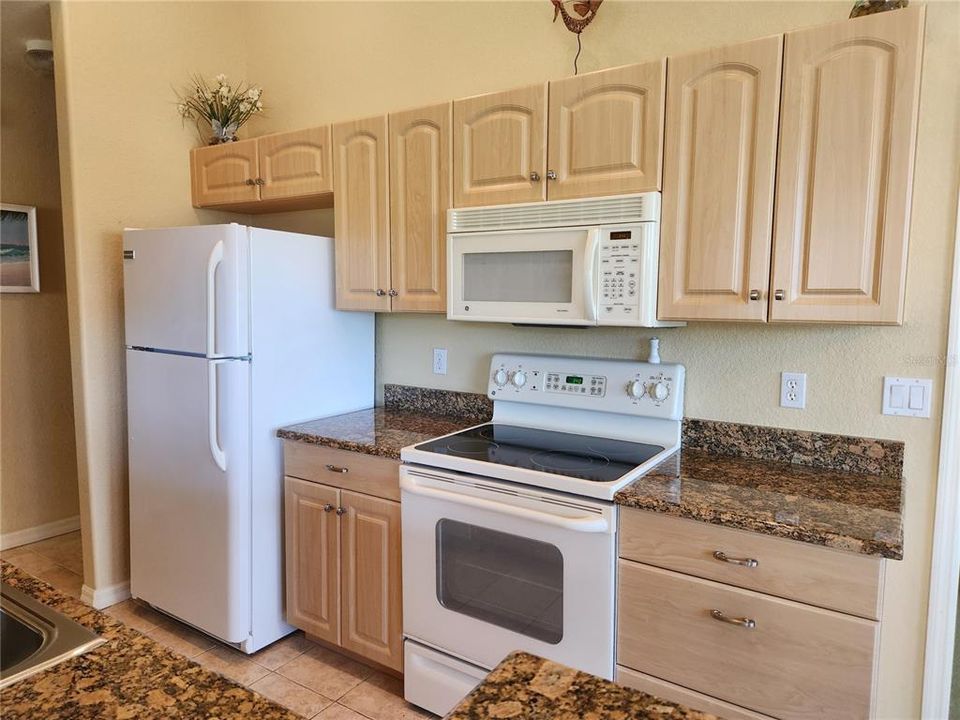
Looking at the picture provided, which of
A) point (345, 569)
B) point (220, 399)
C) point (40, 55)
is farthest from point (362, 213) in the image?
point (40, 55)

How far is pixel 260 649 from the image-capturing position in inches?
98.7

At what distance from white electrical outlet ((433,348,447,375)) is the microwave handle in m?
0.94

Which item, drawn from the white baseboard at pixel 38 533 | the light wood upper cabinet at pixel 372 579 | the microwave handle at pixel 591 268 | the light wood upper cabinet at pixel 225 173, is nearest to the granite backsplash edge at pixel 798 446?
the microwave handle at pixel 591 268

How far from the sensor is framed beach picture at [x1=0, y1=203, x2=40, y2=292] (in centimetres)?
336

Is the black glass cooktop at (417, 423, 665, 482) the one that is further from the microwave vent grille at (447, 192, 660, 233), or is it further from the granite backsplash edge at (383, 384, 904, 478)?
the microwave vent grille at (447, 192, 660, 233)

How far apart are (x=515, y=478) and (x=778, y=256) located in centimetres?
95

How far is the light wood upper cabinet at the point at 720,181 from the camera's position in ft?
5.64

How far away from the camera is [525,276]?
210 centimetres

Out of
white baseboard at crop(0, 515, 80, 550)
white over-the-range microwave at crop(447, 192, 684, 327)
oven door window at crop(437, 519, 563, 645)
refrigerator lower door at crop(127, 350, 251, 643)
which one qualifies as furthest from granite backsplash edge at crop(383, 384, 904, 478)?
white baseboard at crop(0, 515, 80, 550)

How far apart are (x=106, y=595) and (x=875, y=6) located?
358cm

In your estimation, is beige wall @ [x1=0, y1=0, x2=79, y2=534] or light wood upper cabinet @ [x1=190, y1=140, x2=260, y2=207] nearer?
light wood upper cabinet @ [x1=190, y1=140, x2=260, y2=207]

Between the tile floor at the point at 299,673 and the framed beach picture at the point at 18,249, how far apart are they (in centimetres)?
185

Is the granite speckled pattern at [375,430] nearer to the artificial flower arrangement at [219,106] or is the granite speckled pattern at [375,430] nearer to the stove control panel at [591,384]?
the stove control panel at [591,384]

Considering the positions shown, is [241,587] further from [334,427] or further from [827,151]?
[827,151]
